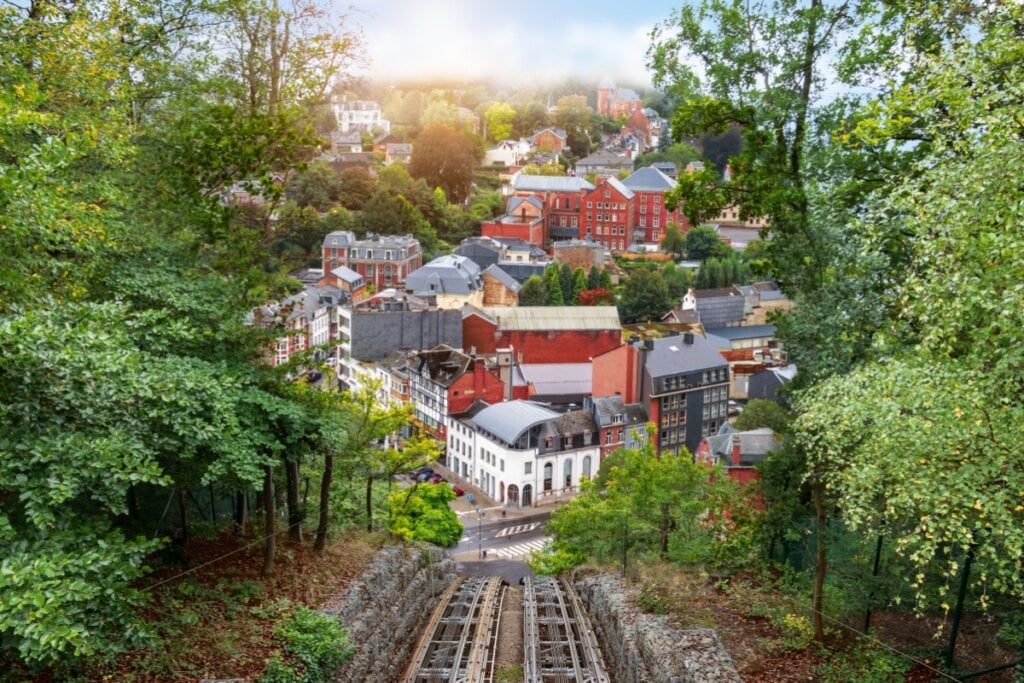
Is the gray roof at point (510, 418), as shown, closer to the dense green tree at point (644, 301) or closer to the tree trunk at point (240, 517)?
the dense green tree at point (644, 301)

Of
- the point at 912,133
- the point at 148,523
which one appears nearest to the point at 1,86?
the point at 148,523

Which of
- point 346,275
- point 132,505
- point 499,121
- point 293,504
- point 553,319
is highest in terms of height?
point 499,121

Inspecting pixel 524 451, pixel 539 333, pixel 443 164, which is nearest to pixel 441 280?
pixel 539 333

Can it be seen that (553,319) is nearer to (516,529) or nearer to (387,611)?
(516,529)

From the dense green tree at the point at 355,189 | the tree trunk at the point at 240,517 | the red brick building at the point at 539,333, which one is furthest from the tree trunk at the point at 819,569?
the dense green tree at the point at 355,189

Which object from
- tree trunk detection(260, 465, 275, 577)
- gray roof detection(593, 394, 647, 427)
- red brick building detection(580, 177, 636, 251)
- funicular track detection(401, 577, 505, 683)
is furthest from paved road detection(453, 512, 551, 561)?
red brick building detection(580, 177, 636, 251)

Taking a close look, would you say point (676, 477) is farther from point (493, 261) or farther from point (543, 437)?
point (493, 261)
